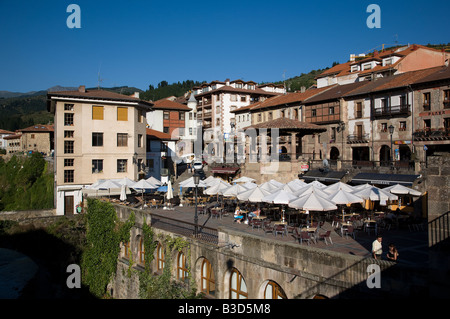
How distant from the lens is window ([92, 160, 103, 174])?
131ft

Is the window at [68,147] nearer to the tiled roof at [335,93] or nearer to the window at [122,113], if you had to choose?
the window at [122,113]

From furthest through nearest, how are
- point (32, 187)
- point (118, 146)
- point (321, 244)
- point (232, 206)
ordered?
point (32, 187) → point (118, 146) → point (232, 206) → point (321, 244)

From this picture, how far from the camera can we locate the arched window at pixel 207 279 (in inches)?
663

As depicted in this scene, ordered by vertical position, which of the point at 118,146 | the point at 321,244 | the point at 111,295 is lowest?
the point at 111,295

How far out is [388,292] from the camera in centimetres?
989

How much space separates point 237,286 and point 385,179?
59.4ft

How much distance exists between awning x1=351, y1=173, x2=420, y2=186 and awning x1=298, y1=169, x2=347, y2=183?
68.6 inches

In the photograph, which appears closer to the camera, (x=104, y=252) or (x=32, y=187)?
(x=104, y=252)

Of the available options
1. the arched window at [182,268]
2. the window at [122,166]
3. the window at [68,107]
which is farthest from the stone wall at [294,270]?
the window at [68,107]

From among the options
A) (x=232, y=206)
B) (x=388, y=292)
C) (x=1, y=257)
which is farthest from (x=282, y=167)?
(x=1, y=257)

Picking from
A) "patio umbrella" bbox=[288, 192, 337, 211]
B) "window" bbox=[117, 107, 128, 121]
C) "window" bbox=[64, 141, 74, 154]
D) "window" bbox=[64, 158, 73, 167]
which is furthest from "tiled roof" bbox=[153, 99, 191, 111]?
"patio umbrella" bbox=[288, 192, 337, 211]

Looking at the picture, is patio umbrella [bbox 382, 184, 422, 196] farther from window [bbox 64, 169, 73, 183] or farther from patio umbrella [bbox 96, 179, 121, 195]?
window [bbox 64, 169, 73, 183]

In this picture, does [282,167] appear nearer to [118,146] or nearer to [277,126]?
[277,126]

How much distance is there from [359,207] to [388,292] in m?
17.3
